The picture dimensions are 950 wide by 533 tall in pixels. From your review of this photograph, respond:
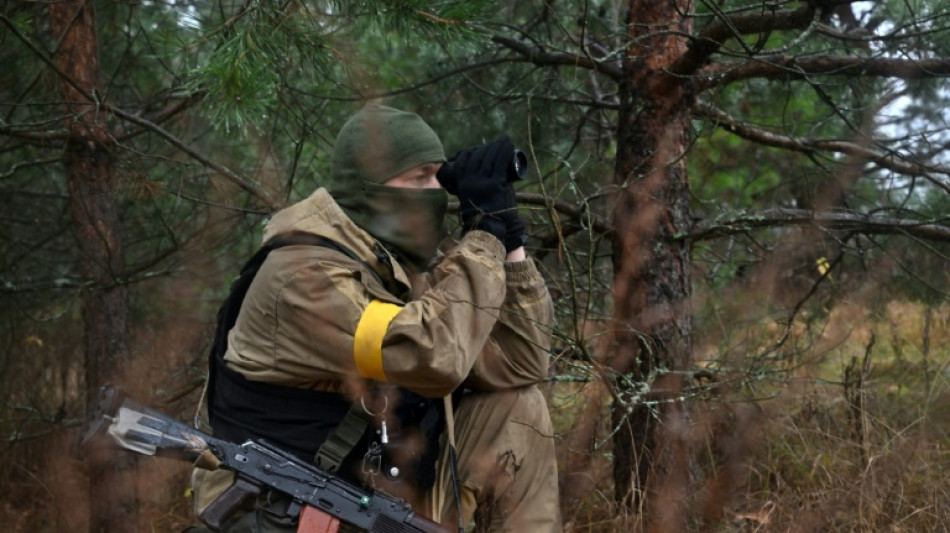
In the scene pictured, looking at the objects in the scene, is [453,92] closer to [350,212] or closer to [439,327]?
[350,212]

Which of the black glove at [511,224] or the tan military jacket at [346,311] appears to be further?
the black glove at [511,224]

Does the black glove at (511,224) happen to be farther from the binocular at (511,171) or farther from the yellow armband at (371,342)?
the yellow armband at (371,342)

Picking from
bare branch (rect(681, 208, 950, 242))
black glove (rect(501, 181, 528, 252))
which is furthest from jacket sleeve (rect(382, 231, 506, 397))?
bare branch (rect(681, 208, 950, 242))

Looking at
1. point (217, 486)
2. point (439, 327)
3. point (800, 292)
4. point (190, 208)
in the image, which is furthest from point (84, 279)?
point (800, 292)

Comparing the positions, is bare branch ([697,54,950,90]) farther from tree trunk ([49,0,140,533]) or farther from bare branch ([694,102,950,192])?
tree trunk ([49,0,140,533])

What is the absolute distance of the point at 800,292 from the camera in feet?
15.6

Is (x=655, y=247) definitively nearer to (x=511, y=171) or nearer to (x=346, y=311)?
(x=511, y=171)

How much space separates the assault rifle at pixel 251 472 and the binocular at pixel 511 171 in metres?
0.96

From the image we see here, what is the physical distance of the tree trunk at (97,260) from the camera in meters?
4.11

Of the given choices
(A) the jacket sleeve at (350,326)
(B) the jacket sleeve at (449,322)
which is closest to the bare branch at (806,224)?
(B) the jacket sleeve at (449,322)

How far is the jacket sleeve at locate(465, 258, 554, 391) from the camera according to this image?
3.10 metres

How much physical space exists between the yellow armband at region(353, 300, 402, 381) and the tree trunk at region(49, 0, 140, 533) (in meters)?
1.86

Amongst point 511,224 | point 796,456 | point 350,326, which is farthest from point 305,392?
point 796,456

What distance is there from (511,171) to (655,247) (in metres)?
0.80
